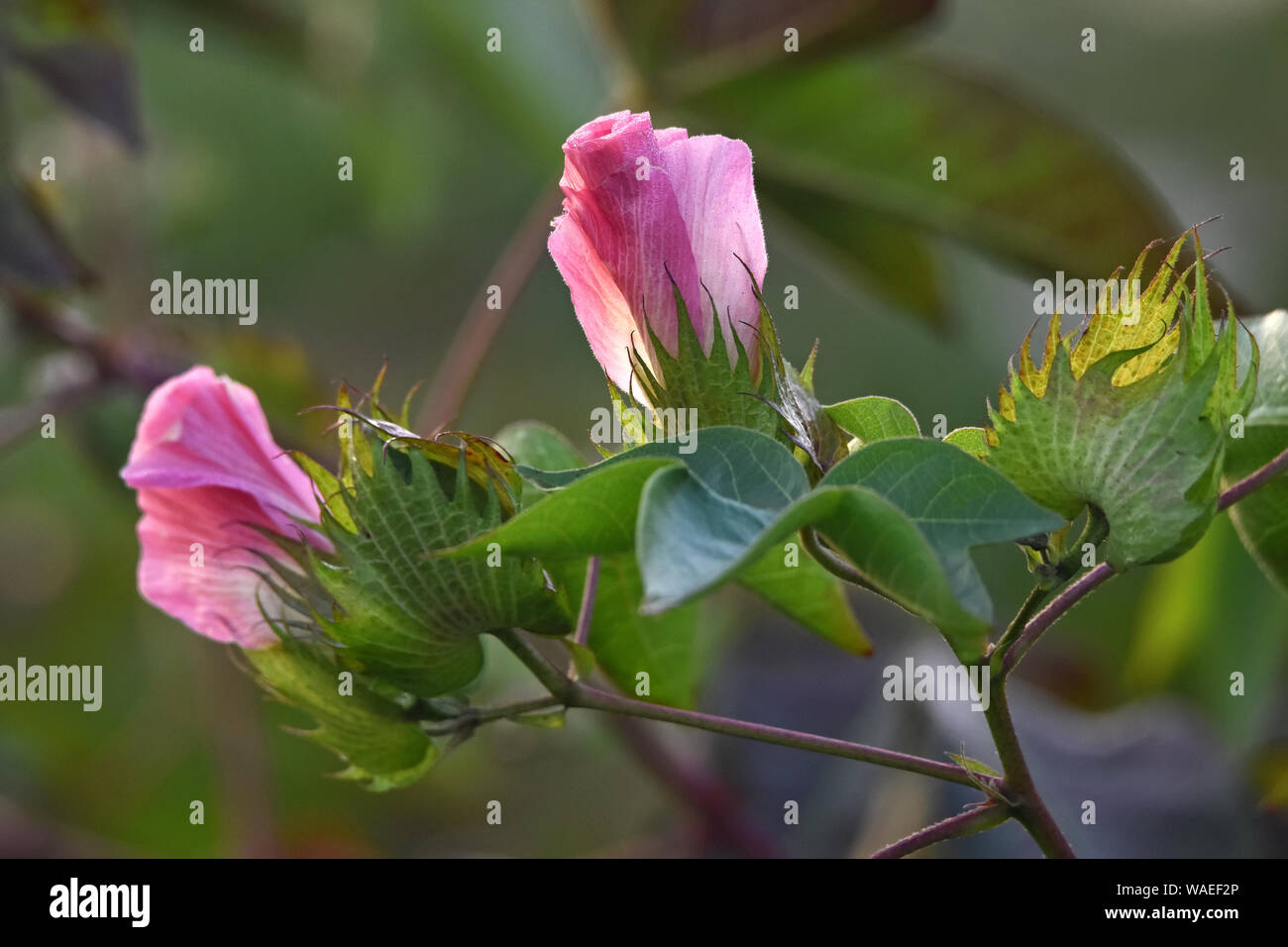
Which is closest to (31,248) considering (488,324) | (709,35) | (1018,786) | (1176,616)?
(488,324)

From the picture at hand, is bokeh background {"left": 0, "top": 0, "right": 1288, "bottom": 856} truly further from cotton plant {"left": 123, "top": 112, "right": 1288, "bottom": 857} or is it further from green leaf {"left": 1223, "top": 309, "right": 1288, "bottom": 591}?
cotton plant {"left": 123, "top": 112, "right": 1288, "bottom": 857}

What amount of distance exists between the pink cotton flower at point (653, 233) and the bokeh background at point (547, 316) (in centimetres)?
47

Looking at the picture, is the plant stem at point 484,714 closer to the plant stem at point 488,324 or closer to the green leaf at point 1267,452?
the green leaf at point 1267,452

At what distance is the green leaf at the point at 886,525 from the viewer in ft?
1.25

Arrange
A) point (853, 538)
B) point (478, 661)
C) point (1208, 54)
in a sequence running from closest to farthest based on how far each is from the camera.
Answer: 1. point (853, 538)
2. point (478, 661)
3. point (1208, 54)

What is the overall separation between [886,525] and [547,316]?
2297 millimetres

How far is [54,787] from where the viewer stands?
176cm

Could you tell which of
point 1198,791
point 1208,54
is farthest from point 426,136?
point 1208,54

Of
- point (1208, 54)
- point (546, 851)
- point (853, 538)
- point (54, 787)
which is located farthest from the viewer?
point (1208, 54)

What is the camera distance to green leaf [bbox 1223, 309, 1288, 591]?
531mm

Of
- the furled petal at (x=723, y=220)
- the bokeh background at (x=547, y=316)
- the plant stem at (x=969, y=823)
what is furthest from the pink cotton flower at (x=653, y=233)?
the bokeh background at (x=547, y=316)
